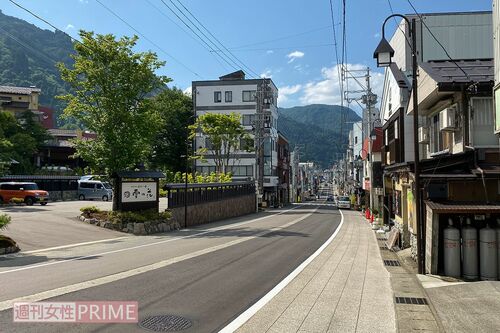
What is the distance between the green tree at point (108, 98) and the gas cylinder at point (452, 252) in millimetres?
19414

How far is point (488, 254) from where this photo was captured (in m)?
10.8

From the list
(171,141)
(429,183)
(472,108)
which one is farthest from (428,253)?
(171,141)

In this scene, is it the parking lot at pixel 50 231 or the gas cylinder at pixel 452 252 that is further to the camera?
the parking lot at pixel 50 231

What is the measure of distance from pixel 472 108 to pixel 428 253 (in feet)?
18.5

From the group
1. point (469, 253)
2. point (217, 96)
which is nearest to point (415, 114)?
point (469, 253)

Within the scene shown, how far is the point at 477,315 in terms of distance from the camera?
23.0ft

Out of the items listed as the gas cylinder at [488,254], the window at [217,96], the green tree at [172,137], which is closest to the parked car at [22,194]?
the green tree at [172,137]

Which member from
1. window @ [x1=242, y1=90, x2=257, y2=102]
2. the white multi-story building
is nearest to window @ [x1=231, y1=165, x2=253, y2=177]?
the white multi-story building

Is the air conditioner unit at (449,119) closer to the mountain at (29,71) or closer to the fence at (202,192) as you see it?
the fence at (202,192)

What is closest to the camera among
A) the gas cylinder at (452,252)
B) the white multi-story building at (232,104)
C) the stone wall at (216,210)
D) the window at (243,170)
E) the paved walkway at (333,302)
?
the paved walkway at (333,302)

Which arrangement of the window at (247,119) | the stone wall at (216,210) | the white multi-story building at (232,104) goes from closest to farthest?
the stone wall at (216,210) → the white multi-story building at (232,104) → the window at (247,119)

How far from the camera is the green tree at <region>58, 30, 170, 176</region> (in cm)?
2553

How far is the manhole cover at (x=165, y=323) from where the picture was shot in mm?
6621

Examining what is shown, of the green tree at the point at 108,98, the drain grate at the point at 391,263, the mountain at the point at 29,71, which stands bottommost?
the drain grate at the point at 391,263
